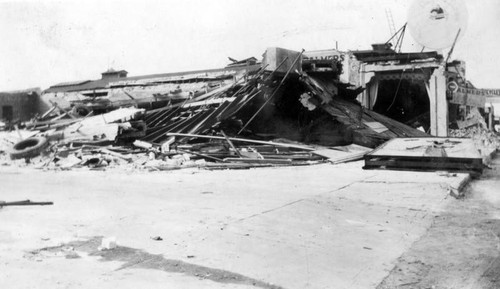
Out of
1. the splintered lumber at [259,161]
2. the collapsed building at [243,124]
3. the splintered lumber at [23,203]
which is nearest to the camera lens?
the splintered lumber at [23,203]

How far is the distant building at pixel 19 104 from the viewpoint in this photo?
2892 cm

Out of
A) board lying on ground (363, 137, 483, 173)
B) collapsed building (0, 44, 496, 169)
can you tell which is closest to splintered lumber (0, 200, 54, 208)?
collapsed building (0, 44, 496, 169)

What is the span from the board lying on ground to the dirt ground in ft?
12.6

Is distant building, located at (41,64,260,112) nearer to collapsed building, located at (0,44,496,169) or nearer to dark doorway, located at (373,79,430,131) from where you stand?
collapsed building, located at (0,44,496,169)

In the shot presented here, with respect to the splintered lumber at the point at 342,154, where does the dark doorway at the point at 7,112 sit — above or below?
above

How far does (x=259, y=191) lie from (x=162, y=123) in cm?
898

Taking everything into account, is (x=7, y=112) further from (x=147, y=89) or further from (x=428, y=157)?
(x=428, y=157)

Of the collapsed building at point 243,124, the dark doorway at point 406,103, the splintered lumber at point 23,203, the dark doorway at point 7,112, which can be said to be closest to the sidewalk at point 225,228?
the splintered lumber at point 23,203

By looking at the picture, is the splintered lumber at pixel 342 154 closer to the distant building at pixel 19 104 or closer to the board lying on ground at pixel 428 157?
the board lying on ground at pixel 428 157

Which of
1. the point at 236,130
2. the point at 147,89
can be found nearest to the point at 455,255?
the point at 236,130

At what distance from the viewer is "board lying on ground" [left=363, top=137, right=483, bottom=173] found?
10.5 metres

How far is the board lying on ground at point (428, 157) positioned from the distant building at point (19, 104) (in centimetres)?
2402

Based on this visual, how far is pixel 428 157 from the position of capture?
1076cm

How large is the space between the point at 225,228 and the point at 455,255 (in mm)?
2307
